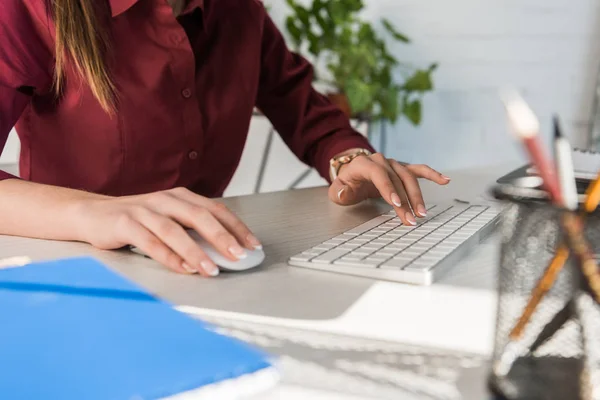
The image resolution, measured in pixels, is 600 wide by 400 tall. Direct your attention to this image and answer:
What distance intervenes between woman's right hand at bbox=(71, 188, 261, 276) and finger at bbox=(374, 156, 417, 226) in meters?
0.22

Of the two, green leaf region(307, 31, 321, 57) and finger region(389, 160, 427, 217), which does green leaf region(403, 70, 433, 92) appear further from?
finger region(389, 160, 427, 217)

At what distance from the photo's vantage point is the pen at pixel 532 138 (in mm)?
317

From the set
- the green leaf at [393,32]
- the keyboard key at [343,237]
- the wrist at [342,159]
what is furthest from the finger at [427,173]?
the green leaf at [393,32]

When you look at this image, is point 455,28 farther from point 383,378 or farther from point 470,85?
point 383,378

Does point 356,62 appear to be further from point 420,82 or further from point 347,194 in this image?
point 347,194

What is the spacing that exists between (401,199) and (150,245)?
33 centimetres

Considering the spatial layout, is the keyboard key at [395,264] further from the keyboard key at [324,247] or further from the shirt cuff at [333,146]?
the shirt cuff at [333,146]

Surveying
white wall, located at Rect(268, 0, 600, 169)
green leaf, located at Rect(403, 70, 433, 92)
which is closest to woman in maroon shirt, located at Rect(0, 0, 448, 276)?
green leaf, located at Rect(403, 70, 433, 92)

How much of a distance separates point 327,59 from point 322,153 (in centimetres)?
148

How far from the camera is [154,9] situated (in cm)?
104

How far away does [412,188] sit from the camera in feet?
2.83

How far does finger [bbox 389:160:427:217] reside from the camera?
837 mm

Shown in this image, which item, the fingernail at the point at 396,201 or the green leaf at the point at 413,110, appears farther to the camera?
the green leaf at the point at 413,110

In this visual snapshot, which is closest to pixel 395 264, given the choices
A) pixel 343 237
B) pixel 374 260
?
pixel 374 260
